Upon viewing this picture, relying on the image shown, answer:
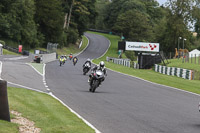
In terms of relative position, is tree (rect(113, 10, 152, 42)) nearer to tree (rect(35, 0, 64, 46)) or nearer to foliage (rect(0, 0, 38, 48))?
tree (rect(35, 0, 64, 46))

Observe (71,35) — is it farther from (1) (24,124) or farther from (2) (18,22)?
(1) (24,124)

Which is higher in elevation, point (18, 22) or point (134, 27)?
point (134, 27)

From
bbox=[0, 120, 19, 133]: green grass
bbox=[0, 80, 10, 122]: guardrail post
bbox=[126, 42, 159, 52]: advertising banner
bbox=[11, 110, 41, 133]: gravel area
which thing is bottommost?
bbox=[11, 110, 41, 133]: gravel area

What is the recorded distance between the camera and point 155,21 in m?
155

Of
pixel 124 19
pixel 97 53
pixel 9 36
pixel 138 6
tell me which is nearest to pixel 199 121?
pixel 9 36

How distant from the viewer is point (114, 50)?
387 ft

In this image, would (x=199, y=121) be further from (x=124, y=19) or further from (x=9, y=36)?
(x=124, y=19)

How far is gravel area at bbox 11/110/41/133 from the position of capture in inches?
344

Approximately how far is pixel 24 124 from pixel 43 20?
285 ft

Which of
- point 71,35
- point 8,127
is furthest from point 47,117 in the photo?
point 71,35

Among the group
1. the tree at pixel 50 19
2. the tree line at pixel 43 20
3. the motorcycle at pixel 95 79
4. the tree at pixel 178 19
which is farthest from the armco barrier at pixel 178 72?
the tree at pixel 50 19

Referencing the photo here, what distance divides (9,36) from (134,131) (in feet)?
226

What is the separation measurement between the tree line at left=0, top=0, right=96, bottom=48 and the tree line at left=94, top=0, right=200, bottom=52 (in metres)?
12.6

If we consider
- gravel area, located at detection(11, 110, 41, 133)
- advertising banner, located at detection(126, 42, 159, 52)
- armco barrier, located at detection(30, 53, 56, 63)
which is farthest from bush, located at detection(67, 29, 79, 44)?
gravel area, located at detection(11, 110, 41, 133)
